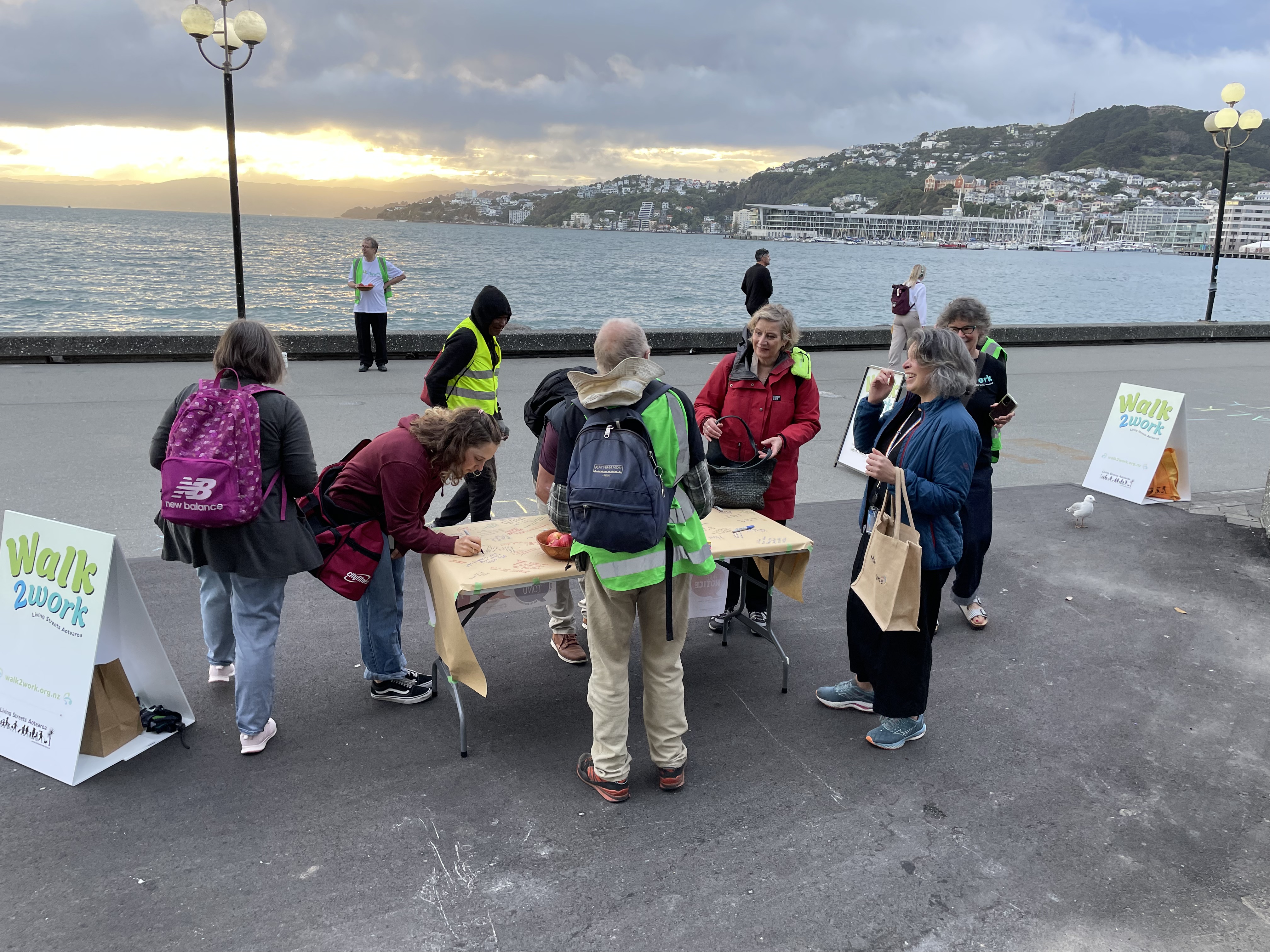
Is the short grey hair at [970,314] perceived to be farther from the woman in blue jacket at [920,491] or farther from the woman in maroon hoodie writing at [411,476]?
the woman in maroon hoodie writing at [411,476]

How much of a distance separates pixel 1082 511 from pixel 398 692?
217 inches

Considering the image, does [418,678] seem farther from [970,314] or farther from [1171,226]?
[1171,226]

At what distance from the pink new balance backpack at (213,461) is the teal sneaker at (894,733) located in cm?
283

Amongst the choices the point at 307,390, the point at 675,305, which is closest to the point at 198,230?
the point at 675,305

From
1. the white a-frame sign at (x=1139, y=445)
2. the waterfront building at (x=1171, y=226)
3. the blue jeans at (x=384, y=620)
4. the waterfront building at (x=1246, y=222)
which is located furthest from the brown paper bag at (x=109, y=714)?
the waterfront building at (x=1171, y=226)

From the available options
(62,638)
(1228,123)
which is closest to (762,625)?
(62,638)

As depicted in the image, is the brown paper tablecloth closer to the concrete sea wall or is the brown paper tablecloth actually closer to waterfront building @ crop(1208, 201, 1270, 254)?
the concrete sea wall

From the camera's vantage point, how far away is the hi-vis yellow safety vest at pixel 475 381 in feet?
17.8

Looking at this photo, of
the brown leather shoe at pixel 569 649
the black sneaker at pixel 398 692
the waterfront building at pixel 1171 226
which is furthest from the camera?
the waterfront building at pixel 1171 226

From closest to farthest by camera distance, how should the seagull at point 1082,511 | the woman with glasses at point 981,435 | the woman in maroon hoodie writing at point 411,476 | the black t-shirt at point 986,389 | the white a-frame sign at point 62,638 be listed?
the white a-frame sign at point 62,638, the woman in maroon hoodie writing at point 411,476, the woman with glasses at point 981,435, the black t-shirt at point 986,389, the seagull at point 1082,511

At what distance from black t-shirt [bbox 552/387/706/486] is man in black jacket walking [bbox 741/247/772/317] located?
486 inches

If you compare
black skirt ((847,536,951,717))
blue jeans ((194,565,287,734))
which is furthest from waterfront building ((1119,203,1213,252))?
blue jeans ((194,565,287,734))

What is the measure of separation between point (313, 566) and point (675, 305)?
4612 cm

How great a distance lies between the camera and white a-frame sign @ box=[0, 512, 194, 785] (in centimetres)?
333
